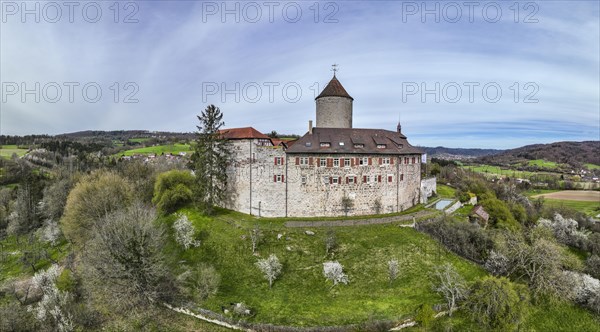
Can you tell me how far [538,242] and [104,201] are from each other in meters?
47.1

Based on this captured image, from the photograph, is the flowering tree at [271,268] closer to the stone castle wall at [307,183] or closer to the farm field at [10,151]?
the stone castle wall at [307,183]

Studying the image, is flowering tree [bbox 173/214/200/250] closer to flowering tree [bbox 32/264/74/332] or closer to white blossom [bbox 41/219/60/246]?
flowering tree [bbox 32/264/74/332]

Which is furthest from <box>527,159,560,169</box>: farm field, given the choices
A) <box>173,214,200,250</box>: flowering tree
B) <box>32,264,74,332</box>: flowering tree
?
<box>32,264,74,332</box>: flowering tree

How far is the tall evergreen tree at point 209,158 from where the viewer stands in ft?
126

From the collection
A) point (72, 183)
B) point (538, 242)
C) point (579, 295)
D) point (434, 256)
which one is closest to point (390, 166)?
point (434, 256)

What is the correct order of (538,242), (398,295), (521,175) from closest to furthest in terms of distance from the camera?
(398,295)
(538,242)
(521,175)

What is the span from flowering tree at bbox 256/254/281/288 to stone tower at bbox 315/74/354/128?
22.1 meters

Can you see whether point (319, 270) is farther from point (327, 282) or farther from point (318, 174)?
point (318, 174)

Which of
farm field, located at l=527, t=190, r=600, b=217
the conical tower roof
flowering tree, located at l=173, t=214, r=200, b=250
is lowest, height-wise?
farm field, located at l=527, t=190, r=600, b=217

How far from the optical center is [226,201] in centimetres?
4162

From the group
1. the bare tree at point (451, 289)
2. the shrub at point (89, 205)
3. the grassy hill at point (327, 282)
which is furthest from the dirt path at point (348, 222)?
the shrub at point (89, 205)

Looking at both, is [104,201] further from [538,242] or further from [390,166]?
[538,242]

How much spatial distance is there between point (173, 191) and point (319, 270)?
2289 centimetres

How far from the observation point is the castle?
36.8 metres
